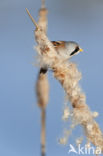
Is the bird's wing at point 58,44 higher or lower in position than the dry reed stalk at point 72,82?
higher

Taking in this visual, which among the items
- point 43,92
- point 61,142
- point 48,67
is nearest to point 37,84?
point 43,92

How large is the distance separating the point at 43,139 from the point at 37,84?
0.05 meters

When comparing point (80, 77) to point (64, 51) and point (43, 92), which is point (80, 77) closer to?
point (64, 51)

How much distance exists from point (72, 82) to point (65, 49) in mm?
93

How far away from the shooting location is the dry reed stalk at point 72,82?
484 millimetres

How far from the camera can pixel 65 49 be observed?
588mm

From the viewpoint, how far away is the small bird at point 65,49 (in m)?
0.55

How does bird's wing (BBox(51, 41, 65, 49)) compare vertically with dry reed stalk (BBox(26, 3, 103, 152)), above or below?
above

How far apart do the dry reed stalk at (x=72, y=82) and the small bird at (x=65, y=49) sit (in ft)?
0.07

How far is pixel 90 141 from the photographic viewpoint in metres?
0.58

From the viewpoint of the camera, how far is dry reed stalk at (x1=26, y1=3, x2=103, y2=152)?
1.59 ft

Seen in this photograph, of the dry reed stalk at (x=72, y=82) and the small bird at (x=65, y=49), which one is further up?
the small bird at (x=65, y=49)

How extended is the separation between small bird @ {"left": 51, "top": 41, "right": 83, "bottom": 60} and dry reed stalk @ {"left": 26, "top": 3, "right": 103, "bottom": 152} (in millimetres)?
20

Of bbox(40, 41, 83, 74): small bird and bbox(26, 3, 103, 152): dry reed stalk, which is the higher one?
bbox(40, 41, 83, 74): small bird
